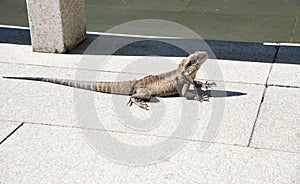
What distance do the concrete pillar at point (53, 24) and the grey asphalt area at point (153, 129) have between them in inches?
20.9

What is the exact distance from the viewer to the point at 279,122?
4902mm

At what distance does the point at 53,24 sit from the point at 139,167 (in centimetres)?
318

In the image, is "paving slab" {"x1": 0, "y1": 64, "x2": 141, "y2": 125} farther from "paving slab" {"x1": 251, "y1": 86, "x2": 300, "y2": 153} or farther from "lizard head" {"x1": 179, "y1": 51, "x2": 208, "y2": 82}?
"paving slab" {"x1": 251, "y1": 86, "x2": 300, "y2": 153}

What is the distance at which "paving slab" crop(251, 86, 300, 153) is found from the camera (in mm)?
4543

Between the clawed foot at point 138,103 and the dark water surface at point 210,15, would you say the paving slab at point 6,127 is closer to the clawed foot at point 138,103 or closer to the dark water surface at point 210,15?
the clawed foot at point 138,103

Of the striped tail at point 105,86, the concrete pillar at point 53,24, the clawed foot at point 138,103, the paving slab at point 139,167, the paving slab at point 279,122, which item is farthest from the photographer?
the concrete pillar at point 53,24

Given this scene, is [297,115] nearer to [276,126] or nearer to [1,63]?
[276,126]

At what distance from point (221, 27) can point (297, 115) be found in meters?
3.55

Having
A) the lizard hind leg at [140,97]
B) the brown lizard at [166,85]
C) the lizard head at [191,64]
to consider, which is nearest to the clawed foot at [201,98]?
the brown lizard at [166,85]

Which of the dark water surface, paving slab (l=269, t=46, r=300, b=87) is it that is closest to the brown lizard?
paving slab (l=269, t=46, r=300, b=87)

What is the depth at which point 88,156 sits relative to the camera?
14.4ft

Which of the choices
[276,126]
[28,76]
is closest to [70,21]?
[28,76]

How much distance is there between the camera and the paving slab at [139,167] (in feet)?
13.3

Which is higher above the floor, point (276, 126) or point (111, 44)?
point (276, 126)
